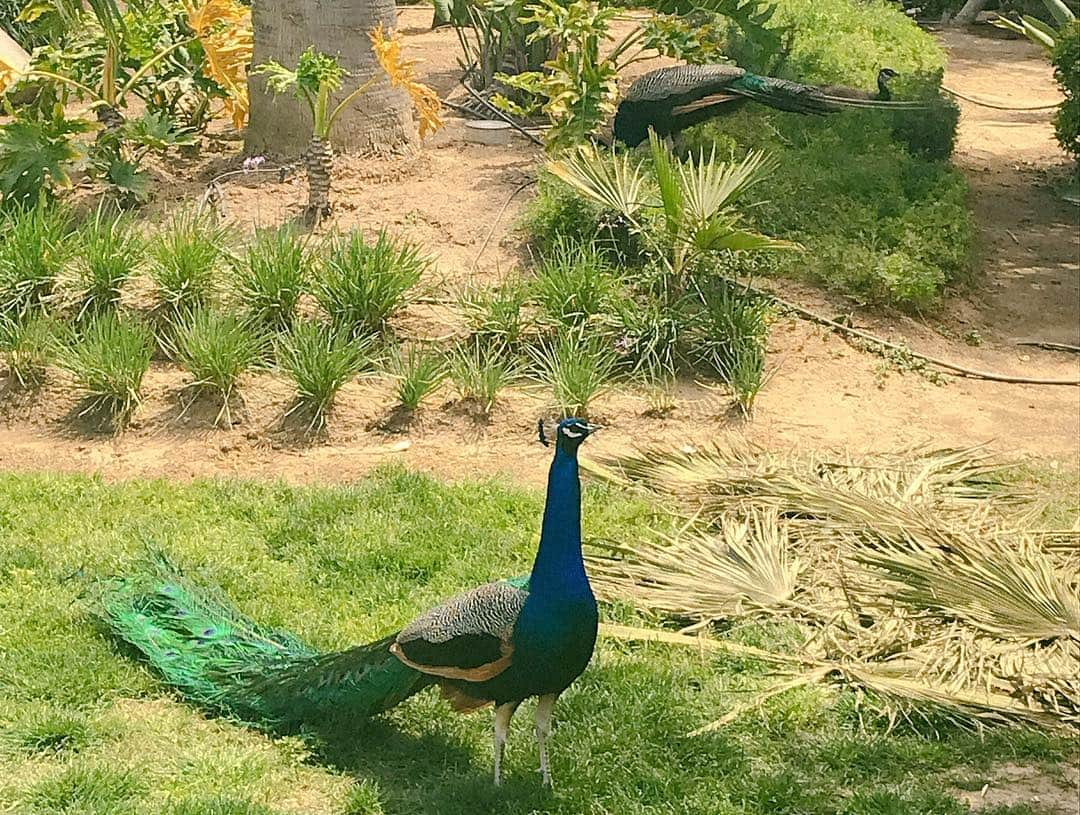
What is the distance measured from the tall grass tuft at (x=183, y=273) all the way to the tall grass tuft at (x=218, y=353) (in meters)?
0.26

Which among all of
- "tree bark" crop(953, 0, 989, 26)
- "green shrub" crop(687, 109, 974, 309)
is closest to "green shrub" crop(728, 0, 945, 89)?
"green shrub" crop(687, 109, 974, 309)

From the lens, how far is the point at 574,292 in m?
7.45

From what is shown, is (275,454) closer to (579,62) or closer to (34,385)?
(34,385)

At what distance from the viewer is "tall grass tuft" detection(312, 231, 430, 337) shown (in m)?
7.30

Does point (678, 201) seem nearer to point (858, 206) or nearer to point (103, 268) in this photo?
point (858, 206)

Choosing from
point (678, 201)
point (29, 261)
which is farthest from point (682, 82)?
point (29, 261)

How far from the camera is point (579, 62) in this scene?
9.11 meters

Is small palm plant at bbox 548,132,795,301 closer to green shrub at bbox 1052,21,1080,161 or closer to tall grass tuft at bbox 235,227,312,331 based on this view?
tall grass tuft at bbox 235,227,312,331

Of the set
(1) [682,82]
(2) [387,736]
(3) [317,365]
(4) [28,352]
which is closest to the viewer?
(2) [387,736]

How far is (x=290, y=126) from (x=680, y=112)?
2.57 metres

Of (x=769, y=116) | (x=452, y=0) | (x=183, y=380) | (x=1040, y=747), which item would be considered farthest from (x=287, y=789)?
(x=452, y=0)

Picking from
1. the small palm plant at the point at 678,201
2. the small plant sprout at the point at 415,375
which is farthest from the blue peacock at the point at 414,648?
the small palm plant at the point at 678,201

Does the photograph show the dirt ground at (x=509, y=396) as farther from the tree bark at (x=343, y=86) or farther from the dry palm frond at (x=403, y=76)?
the dry palm frond at (x=403, y=76)

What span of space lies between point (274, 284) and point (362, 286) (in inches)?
17.7
